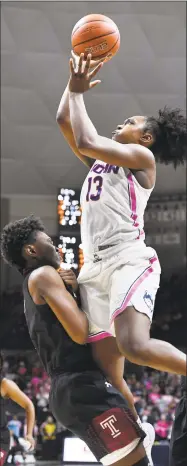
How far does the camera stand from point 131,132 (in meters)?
3.42

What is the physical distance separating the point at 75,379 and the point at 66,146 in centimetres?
887

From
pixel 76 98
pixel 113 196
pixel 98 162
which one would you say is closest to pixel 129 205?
pixel 113 196

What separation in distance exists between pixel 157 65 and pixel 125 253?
8341 millimetres

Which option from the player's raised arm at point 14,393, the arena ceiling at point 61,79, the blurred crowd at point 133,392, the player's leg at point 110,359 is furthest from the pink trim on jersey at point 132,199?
the arena ceiling at point 61,79

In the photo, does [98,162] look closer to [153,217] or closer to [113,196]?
[113,196]

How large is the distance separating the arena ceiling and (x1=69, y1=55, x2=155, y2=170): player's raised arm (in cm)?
690

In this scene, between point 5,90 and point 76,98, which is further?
point 5,90

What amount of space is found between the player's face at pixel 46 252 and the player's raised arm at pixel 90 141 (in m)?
0.46

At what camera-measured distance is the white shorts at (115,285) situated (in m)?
2.96

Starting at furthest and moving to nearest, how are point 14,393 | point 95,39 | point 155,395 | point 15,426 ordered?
point 155,395, point 15,426, point 14,393, point 95,39

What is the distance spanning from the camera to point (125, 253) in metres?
3.11

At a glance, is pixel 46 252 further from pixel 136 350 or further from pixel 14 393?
pixel 14 393

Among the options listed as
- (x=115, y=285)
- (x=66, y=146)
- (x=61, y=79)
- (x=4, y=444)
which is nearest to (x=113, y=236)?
(x=115, y=285)

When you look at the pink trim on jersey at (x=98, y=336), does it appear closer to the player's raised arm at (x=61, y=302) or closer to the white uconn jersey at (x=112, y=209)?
the player's raised arm at (x=61, y=302)
